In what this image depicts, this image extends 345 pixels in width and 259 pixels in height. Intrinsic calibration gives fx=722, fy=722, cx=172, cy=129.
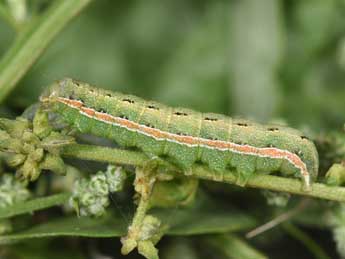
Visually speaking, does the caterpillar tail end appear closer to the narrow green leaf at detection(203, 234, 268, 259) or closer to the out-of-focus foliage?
the narrow green leaf at detection(203, 234, 268, 259)

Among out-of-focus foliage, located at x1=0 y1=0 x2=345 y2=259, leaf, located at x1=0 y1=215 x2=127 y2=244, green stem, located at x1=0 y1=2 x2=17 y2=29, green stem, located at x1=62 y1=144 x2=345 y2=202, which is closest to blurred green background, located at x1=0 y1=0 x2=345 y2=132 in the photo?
out-of-focus foliage, located at x1=0 y1=0 x2=345 y2=259

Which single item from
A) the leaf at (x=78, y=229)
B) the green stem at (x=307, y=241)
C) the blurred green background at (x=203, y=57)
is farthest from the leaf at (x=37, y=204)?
the blurred green background at (x=203, y=57)

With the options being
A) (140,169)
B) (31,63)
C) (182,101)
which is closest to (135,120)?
(140,169)

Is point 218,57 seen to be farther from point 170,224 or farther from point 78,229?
point 78,229

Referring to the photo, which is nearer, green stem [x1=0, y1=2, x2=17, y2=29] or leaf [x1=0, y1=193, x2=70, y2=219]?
leaf [x1=0, y1=193, x2=70, y2=219]

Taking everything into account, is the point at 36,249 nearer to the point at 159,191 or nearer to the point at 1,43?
the point at 159,191

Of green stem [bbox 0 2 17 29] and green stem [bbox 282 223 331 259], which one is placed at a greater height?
green stem [bbox 0 2 17 29]

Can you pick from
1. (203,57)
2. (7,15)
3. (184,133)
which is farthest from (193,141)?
(203,57)
